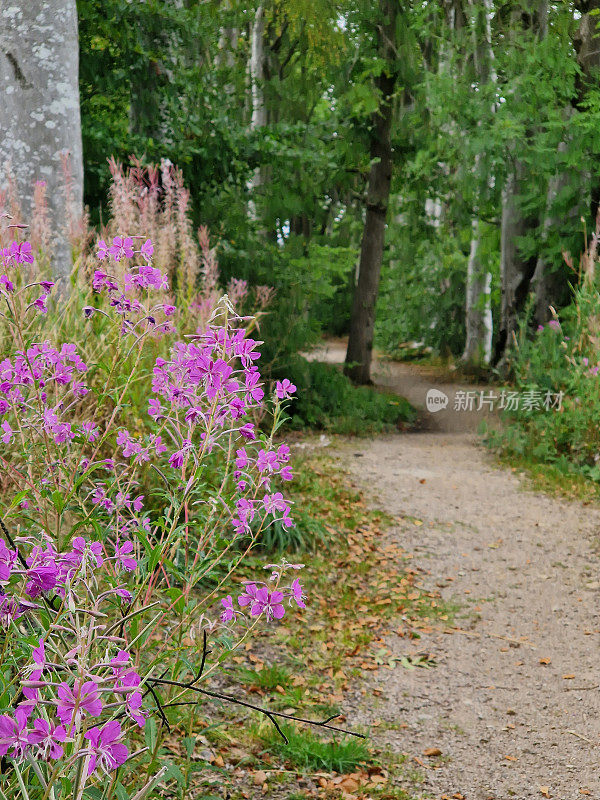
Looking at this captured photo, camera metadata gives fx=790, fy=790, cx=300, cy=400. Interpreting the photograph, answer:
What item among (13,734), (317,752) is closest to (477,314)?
(317,752)

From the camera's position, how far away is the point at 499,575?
199 inches

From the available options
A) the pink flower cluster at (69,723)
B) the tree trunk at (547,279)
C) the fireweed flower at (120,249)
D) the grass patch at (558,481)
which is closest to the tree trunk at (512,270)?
the tree trunk at (547,279)

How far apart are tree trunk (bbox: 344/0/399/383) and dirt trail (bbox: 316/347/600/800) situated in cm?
502

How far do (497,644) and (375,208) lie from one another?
8964 millimetres

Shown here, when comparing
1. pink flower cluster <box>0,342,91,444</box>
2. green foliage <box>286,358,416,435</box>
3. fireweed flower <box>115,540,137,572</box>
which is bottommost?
green foliage <box>286,358,416,435</box>

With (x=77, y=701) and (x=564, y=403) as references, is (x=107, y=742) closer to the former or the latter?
(x=77, y=701)

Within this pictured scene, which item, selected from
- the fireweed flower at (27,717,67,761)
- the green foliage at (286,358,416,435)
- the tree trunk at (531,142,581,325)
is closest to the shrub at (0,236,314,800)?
the fireweed flower at (27,717,67,761)

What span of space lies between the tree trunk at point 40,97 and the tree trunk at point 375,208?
20.0ft

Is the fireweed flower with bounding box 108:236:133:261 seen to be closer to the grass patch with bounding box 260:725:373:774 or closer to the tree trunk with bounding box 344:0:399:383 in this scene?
the grass patch with bounding box 260:725:373:774

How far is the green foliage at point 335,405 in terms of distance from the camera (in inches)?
371

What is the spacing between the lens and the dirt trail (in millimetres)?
3033

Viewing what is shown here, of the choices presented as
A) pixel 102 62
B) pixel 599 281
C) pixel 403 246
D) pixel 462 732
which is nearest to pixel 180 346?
pixel 462 732

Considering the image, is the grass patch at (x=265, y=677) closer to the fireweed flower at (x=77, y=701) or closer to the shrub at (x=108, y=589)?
the shrub at (x=108, y=589)

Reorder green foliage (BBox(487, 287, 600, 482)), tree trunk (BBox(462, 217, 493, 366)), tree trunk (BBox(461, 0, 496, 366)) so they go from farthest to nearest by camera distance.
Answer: tree trunk (BBox(462, 217, 493, 366)), tree trunk (BBox(461, 0, 496, 366)), green foliage (BBox(487, 287, 600, 482))
